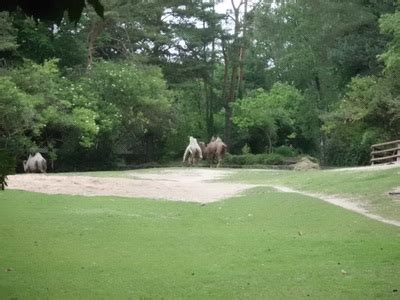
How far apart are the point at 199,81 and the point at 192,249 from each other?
1789 inches

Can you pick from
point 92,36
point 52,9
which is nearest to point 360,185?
point 52,9

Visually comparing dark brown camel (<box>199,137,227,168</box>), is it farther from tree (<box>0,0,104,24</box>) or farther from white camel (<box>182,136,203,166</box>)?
tree (<box>0,0,104,24</box>)

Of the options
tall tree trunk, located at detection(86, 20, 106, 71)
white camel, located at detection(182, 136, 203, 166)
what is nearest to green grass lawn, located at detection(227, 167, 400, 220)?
white camel, located at detection(182, 136, 203, 166)

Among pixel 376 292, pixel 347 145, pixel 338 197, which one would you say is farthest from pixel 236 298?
pixel 347 145

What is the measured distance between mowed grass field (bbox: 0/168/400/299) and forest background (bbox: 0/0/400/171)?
1433 cm

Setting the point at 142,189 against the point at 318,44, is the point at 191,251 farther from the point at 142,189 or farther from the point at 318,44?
the point at 318,44

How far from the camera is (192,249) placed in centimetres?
1062

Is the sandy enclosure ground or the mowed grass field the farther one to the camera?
the sandy enclosure ground

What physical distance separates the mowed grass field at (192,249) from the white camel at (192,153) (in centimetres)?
2271

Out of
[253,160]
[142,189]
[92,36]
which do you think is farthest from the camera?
[253,160]

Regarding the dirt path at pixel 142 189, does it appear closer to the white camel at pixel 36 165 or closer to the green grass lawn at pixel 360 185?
the green grass lawn at pixel 360 185

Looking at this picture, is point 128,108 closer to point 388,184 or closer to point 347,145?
point 347,145

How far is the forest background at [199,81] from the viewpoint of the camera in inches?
1313

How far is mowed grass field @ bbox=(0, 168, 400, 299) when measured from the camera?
7727mm
